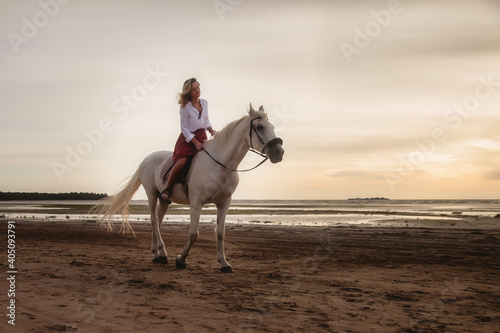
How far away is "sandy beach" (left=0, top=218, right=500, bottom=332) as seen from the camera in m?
4.51

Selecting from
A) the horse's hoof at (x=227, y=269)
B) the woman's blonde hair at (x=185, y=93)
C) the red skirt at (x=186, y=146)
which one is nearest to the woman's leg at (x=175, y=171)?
the red skirt at (x=186, y=146)

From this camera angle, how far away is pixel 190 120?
8.48 m

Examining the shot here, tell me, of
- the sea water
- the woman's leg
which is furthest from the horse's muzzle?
the sea water

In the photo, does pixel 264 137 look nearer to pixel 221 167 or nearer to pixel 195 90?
pixel 221 167

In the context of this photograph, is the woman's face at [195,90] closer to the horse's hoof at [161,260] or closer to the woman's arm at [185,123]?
the woman's arm at [185,123]

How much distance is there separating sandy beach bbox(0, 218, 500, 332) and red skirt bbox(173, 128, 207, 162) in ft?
6.97

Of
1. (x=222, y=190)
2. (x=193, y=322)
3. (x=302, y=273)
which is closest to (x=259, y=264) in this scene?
(x=302, y=273)

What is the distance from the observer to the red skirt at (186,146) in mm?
8352

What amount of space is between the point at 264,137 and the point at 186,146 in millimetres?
1898

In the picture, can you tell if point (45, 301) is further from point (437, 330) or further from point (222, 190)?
point (437, 330)

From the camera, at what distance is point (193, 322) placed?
4520 mm

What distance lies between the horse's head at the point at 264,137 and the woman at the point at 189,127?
1269mm

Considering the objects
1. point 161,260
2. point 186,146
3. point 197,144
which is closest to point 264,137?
point 197,144

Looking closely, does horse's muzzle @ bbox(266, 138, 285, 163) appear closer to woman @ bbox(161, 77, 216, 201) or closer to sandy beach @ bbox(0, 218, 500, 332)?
woman @ bbox(161, 77, 216, 201)
